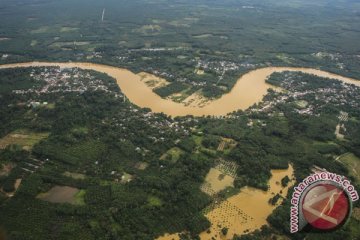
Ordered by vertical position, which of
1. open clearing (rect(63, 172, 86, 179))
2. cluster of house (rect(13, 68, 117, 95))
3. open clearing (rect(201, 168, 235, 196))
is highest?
cluster of house (rect(13, 68, 117, 95))

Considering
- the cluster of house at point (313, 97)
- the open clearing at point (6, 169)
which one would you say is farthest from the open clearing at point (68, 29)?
the open clearing at point (6, 169)

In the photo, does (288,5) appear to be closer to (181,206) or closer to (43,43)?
(43,43)

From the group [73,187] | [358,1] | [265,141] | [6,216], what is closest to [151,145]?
[73,187]

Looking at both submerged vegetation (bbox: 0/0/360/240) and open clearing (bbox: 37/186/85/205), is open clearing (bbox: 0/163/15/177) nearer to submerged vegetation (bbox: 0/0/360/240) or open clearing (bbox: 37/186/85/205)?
submerged vegetation (bbox: 0/0/360/240)

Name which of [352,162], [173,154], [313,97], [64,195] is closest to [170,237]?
[64,195]

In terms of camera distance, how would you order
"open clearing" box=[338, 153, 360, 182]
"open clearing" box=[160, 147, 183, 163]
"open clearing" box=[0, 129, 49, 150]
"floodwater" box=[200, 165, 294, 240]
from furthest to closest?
"open clearing" box=[0, 129, 49, 150] < "open clearing" box=[160, 147, 183, 163] < "open clearing" box=[338, 153, 360, 182] < "floodwater" box=[200, 165, 294, 240]

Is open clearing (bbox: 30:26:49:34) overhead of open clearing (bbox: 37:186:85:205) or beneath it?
overhead

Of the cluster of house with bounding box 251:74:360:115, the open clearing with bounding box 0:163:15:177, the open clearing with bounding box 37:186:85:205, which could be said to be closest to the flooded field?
the open clearing with bounding box 37:186:85:205
